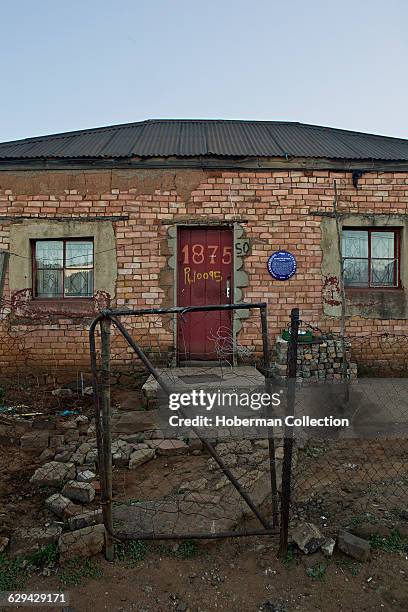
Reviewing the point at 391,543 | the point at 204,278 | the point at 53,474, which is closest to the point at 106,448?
the point at 53,474

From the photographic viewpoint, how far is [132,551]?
2574 millimetres

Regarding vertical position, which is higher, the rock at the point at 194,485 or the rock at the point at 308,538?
the rock at the point at 308,538

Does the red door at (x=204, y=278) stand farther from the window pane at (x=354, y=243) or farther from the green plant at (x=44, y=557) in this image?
the green plant at (x=44, y=557)

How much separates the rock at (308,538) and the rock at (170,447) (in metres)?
1.75

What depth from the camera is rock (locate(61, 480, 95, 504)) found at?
3.15 meters

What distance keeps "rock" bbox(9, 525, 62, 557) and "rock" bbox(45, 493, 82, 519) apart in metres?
0.22

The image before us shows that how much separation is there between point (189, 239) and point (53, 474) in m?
4.38

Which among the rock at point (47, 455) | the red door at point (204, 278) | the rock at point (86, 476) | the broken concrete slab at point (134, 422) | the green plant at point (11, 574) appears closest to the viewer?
the green plant at point (11, 574)

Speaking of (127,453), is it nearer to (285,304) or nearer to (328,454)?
(328,454)

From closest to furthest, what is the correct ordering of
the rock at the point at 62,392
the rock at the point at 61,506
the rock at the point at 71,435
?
the rock at the point at 61,506
the rock at the point at 71,435
the rock at the point at 62,392

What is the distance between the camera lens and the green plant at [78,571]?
2340mm

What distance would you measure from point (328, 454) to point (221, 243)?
3947mm

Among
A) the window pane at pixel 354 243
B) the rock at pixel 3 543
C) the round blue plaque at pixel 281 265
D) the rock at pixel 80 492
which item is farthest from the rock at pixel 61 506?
the window pane at pixel 354 243

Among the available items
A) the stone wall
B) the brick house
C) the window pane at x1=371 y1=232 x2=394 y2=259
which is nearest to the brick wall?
the brick house
